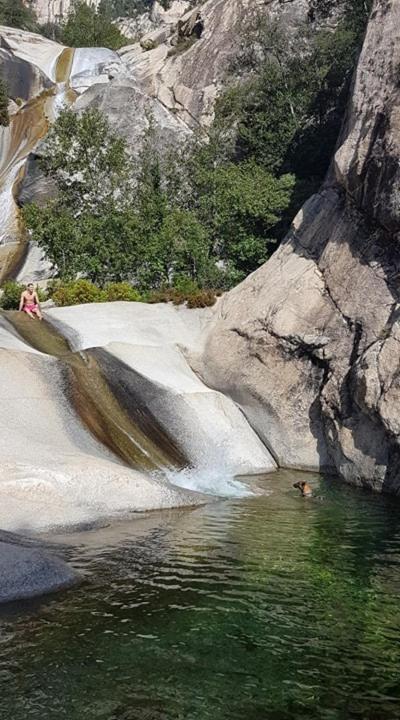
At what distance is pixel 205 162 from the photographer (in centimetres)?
4178

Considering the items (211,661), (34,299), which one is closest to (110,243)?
(34,299)

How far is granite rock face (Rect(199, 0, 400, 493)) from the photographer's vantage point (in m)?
21.3

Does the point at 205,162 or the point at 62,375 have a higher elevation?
the point at 205,162

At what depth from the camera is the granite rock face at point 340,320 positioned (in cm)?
2133

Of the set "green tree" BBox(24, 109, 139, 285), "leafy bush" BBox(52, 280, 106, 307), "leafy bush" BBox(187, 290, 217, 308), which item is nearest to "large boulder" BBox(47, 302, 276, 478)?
"leafy bush" BBox(187, 290, 217, 308)

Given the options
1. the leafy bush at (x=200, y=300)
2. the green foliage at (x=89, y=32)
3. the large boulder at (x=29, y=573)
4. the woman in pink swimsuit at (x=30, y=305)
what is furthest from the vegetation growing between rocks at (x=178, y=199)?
the green foliage at (x=89, y=32)

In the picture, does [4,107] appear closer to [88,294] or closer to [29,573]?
[88,294]

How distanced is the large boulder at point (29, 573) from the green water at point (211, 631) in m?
0.31

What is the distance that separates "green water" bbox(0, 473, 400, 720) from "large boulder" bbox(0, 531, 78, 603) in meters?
0.31

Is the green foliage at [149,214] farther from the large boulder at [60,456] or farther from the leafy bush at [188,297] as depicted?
the large boulder at [60,456]

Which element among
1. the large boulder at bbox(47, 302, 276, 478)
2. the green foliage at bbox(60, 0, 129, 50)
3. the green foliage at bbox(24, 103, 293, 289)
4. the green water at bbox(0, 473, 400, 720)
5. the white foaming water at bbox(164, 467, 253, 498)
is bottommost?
the white foaming water at bbox(164, 467, 253, 498)

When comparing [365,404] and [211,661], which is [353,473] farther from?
[211,661]

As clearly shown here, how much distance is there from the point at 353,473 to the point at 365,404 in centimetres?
236

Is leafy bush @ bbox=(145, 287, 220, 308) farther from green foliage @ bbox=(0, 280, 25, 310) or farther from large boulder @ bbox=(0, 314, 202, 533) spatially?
large boulder @ bbox=(0, 314, 202, 533)
